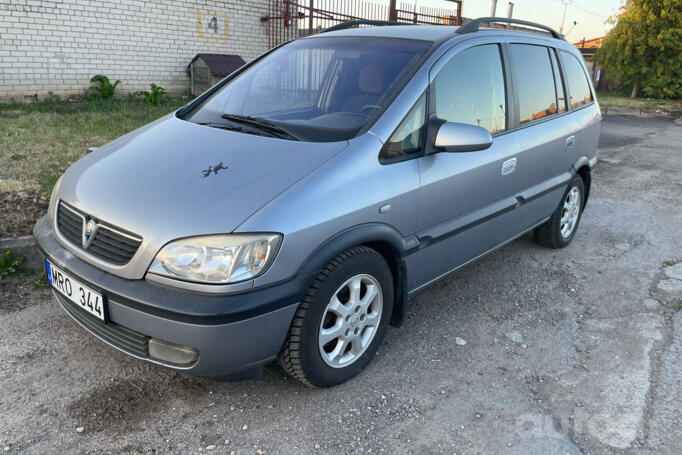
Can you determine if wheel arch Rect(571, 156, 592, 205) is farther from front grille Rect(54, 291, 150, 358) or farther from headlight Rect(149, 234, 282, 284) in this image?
front grille Rect(54, 291, 150, 358)

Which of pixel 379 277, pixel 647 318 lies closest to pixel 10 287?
pixel 379 277

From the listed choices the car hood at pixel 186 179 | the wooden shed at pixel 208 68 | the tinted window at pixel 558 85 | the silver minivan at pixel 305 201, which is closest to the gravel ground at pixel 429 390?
the silver minivan at pixel 305 201

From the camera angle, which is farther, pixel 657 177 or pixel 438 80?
pixel 657 177

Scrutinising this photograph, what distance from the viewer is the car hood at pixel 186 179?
2236mm

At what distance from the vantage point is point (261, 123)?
2.96 meters

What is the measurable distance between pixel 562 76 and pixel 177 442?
381 centimetres

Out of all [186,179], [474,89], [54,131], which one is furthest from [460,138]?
[54,131]

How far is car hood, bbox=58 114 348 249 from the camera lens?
224 cm

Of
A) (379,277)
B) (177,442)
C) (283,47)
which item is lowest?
(177,442)

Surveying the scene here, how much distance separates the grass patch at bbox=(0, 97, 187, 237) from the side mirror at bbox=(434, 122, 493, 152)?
3.00 metres

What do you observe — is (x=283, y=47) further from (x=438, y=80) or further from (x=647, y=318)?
(x=647, y=318)

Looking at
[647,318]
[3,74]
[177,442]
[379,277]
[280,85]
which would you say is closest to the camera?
[177,442]

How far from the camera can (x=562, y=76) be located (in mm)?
4328

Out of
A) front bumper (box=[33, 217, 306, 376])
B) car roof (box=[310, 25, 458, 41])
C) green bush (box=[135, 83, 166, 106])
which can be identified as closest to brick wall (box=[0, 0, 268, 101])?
green bush (box=[135, 83, 166, 106])
